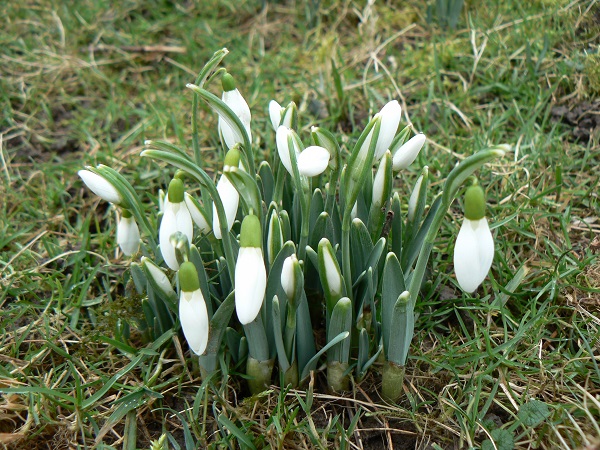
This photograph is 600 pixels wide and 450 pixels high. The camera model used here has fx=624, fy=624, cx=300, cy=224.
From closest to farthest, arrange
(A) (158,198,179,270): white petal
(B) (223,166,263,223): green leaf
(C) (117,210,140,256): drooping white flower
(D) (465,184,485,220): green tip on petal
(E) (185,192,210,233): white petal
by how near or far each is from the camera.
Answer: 1. (D) (465,184,485,220): green tip on petal
2. (B) (223,166,263,223): green leaf
3. (A) (158,198,179,270): white petal
4. (E) (185,192,210,233): white petal
5. (C) (117,210,140,256): drooping white flower

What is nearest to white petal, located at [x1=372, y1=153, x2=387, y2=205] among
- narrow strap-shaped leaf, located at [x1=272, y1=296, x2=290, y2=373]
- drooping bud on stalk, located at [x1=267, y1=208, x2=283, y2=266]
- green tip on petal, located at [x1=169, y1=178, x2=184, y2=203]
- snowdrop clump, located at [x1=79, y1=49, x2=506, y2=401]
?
snowdrop clump, located at [x1=79, y1=49, x2=506, y2=401]

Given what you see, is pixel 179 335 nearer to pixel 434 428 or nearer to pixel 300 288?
pixel 300 288

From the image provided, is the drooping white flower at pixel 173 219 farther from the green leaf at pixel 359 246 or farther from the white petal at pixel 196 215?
the green leaf at pixel 359 246

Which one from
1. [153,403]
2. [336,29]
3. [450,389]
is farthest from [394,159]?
[336,29]

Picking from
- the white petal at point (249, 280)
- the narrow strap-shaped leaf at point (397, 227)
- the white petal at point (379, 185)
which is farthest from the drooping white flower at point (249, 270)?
the narrow strap-shaped leaf at point (397, 227)

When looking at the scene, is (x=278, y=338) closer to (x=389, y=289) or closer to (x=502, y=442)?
(x=389, y=289)

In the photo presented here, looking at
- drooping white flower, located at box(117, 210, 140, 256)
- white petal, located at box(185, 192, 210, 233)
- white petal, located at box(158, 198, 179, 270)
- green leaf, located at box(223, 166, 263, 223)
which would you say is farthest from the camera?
drooping white flower, located at box(117, 210, 140, 256)

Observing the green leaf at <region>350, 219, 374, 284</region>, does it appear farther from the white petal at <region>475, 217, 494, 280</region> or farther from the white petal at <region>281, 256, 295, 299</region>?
the white petal at <region>475, 217, 494, 280</region>
